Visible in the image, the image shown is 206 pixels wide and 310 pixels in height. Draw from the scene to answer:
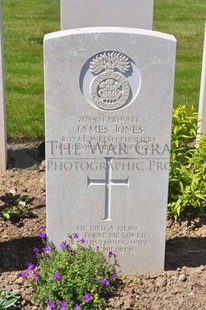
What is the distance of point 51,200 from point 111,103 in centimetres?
76

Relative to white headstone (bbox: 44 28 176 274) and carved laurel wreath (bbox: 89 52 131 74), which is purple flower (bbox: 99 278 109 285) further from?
carved laurel wreath (bbox: 89 52 131 74)

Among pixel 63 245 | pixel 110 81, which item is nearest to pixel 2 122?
pixel 63 245

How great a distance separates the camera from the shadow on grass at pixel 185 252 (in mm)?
4617

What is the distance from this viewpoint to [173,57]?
13.0 ft

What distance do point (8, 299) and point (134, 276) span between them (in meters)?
0.91

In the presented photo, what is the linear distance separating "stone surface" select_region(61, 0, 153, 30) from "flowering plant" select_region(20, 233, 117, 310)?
3037mm

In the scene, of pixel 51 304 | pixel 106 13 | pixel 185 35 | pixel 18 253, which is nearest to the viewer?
pixel 51 304

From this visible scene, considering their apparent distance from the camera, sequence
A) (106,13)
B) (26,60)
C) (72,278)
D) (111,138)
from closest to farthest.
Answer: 1. (72,278)
2. (111,138)
3. (106,13)
4. (26,60)

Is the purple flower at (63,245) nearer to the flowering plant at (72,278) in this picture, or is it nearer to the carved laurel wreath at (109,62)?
the flowering plant at (72,278)

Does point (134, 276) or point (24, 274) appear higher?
Result: point (24, 274)

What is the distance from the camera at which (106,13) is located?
6.70 m

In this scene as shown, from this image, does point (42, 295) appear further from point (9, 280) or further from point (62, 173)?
point (62, 173)

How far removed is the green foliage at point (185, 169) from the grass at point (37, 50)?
6.00ft

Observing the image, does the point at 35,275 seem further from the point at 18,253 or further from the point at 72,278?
the point at 18,253
